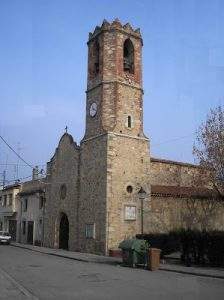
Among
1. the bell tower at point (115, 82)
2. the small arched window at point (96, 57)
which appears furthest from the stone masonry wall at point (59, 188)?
the small arched window at point (96, 57)

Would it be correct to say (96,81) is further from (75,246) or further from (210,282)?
(210,282)

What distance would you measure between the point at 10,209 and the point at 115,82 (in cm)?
2766

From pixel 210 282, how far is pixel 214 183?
1388 centimetres

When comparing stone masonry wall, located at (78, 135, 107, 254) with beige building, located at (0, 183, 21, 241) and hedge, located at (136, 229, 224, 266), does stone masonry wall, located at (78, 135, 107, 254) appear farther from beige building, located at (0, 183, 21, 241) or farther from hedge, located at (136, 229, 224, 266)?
beige building, located at (0, 183, 21, 241)

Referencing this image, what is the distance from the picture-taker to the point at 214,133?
97.1ft

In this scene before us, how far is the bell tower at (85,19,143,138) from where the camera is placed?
31.8m

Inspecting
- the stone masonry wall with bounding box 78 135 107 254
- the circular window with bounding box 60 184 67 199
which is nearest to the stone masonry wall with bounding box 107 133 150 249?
the stone masonry wall with bounding box 78 135 107 254

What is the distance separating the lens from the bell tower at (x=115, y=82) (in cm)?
3181

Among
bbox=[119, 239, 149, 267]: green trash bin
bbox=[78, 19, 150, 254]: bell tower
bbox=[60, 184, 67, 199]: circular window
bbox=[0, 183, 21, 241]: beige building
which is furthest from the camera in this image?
bbox=[0, 183, 21, 241]: beige building

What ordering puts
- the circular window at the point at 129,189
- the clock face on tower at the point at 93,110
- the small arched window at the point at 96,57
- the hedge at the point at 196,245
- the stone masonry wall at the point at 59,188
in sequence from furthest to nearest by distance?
the stone masonry wall at the point at 59,188, the small arched window at the point at 96,57, the clock face on tower at the point at 93,110, the circular window at the point at 129,189, the hedge at the point at 196,245

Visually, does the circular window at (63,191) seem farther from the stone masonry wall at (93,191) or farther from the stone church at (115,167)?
the stone masonry wall at (93,191)

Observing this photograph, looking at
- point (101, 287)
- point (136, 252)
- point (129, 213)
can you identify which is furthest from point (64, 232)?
point (101, 287)

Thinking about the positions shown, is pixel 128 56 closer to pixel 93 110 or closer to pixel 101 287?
pixel 93 110

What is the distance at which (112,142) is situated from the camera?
3084 cm
